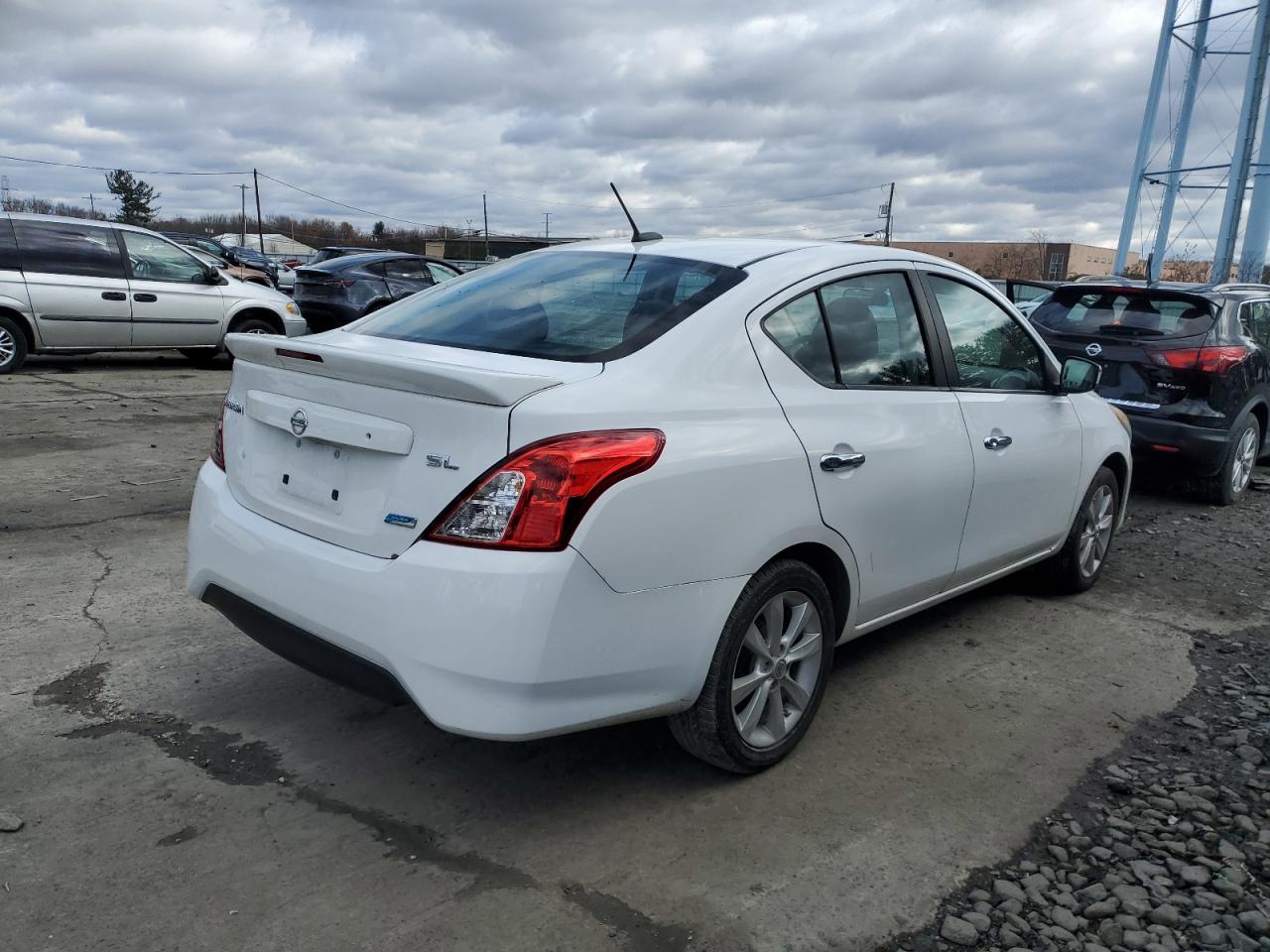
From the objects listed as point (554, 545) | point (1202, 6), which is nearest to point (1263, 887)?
point (554, 545)

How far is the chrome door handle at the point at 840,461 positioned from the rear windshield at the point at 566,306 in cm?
61

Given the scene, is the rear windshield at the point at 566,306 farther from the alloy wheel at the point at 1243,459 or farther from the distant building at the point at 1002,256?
the distant building at the point at 1002,256

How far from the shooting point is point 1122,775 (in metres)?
3.31

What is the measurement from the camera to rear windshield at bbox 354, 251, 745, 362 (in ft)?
10.0

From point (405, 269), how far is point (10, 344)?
18.8ft

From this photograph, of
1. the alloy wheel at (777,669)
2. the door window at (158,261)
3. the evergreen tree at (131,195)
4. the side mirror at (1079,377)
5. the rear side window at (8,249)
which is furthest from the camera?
the evergreen tree at (131,195)

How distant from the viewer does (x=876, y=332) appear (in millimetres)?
3641

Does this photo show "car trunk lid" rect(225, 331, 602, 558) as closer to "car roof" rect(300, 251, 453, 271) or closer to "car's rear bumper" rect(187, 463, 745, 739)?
"car's rear bumper" rect(187, 463, 745, 739)

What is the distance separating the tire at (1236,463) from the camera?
7.33m

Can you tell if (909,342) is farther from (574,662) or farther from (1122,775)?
(574,662)

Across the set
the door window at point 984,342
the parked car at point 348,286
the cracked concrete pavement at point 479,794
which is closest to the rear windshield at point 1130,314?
the cracked concrete pavement at point 479,794

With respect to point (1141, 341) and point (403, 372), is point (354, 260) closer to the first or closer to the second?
point (1141, 341)

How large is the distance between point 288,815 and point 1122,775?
2.56 m

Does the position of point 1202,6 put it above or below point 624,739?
above
